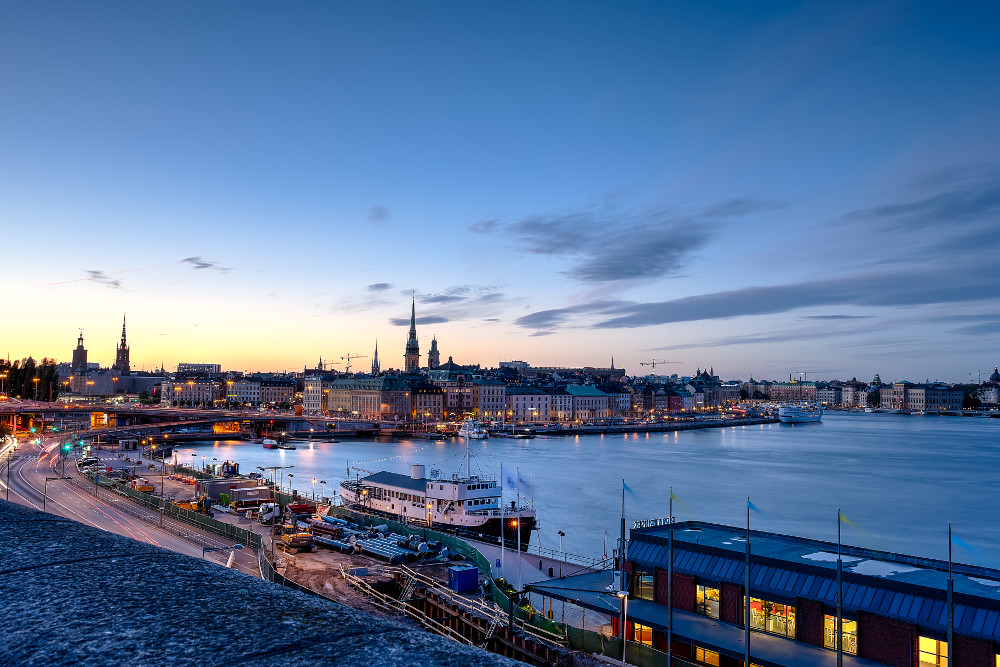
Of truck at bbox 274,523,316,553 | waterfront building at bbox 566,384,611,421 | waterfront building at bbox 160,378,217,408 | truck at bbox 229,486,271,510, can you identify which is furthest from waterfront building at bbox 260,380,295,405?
truck at bbox 274,523,316,553

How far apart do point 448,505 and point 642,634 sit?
1484 cm

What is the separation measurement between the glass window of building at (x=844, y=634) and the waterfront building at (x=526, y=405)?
3431 inches

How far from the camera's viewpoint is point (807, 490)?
37.5 meters

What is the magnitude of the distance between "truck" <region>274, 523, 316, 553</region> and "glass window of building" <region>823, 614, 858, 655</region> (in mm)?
11339

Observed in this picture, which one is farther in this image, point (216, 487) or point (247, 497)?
point (216, 487)

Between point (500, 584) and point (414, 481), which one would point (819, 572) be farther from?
point (414, 481)

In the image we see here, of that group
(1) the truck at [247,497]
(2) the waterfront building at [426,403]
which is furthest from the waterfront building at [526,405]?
(1) the truck at [247,497]

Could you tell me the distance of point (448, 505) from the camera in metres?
26.4

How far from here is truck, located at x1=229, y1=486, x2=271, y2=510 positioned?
2522 cm

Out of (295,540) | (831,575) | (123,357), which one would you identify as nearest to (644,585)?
(831,575)

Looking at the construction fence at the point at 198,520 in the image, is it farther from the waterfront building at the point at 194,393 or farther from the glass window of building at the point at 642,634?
the waterfront building at the point at 194,393

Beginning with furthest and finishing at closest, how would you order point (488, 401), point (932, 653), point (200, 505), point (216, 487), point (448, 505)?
point (488, 401) → point (216, 487) → point (448, 505) → point (200, 505) → point (932, 653)

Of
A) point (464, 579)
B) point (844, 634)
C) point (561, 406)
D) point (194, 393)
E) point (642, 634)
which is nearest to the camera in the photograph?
point (844, 634)

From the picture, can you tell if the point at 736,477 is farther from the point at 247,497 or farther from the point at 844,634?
the point at 844,634
